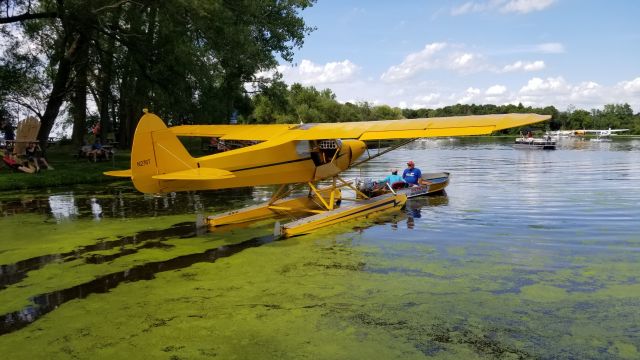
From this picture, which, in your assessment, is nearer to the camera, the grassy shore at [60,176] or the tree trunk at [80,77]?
the grassy shore at [60,176]

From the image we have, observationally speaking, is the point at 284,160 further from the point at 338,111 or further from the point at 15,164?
the point at 338,111

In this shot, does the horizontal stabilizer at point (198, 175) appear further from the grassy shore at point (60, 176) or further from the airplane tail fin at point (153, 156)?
the grassy shore at point (60, 176)

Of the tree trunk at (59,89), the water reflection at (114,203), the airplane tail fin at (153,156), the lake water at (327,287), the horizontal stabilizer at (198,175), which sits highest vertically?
the tree trunk at (59,89)

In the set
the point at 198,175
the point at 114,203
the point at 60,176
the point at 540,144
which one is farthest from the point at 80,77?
the point at 540,144

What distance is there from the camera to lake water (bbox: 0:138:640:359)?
4875 millimetres

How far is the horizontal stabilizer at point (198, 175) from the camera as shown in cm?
893

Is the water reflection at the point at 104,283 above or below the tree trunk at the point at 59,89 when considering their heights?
below

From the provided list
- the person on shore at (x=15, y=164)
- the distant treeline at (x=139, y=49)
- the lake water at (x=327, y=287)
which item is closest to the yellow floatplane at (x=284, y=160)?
the lake water at (x=327, y=287)

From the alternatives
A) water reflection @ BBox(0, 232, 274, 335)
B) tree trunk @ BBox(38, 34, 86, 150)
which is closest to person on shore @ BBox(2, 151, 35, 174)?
tree trunk @ BBox(38, 34, 86, 150)

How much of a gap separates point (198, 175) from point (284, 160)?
7.53 ft

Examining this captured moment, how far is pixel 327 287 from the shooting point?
22.1ft

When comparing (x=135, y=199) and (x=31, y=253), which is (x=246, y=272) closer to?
(x=31, y=253)

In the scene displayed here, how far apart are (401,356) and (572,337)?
185cm

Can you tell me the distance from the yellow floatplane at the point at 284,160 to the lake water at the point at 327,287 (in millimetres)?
524
